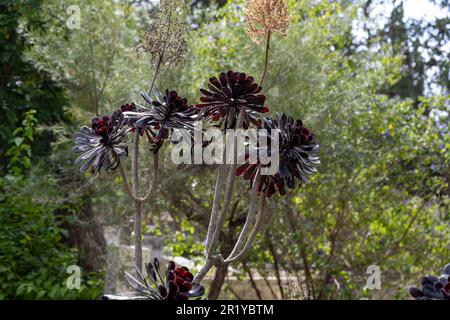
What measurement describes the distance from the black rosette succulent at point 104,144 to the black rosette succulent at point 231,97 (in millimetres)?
251

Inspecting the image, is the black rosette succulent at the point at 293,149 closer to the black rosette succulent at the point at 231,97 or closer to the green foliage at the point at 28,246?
the black rosette succulent at the point at 231,97

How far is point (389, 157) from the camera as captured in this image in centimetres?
475

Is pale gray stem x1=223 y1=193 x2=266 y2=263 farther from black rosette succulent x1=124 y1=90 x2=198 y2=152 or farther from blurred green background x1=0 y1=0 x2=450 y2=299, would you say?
blurred green background x1=0 y1=0 x2=450 y2=299

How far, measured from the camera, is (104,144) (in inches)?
71.6

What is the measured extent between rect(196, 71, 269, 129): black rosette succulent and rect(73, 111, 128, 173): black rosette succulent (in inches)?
9.9

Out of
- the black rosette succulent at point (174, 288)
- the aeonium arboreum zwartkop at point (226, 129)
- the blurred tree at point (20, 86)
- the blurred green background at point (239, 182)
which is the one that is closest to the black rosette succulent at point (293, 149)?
the aeonium arboreum zwartkop at point (226, 129)

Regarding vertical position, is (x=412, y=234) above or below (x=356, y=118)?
below

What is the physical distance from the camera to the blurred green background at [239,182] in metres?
4.20

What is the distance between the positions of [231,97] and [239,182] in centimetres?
242

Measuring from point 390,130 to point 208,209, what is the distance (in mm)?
1551

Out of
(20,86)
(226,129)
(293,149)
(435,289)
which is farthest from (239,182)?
(435,289)
